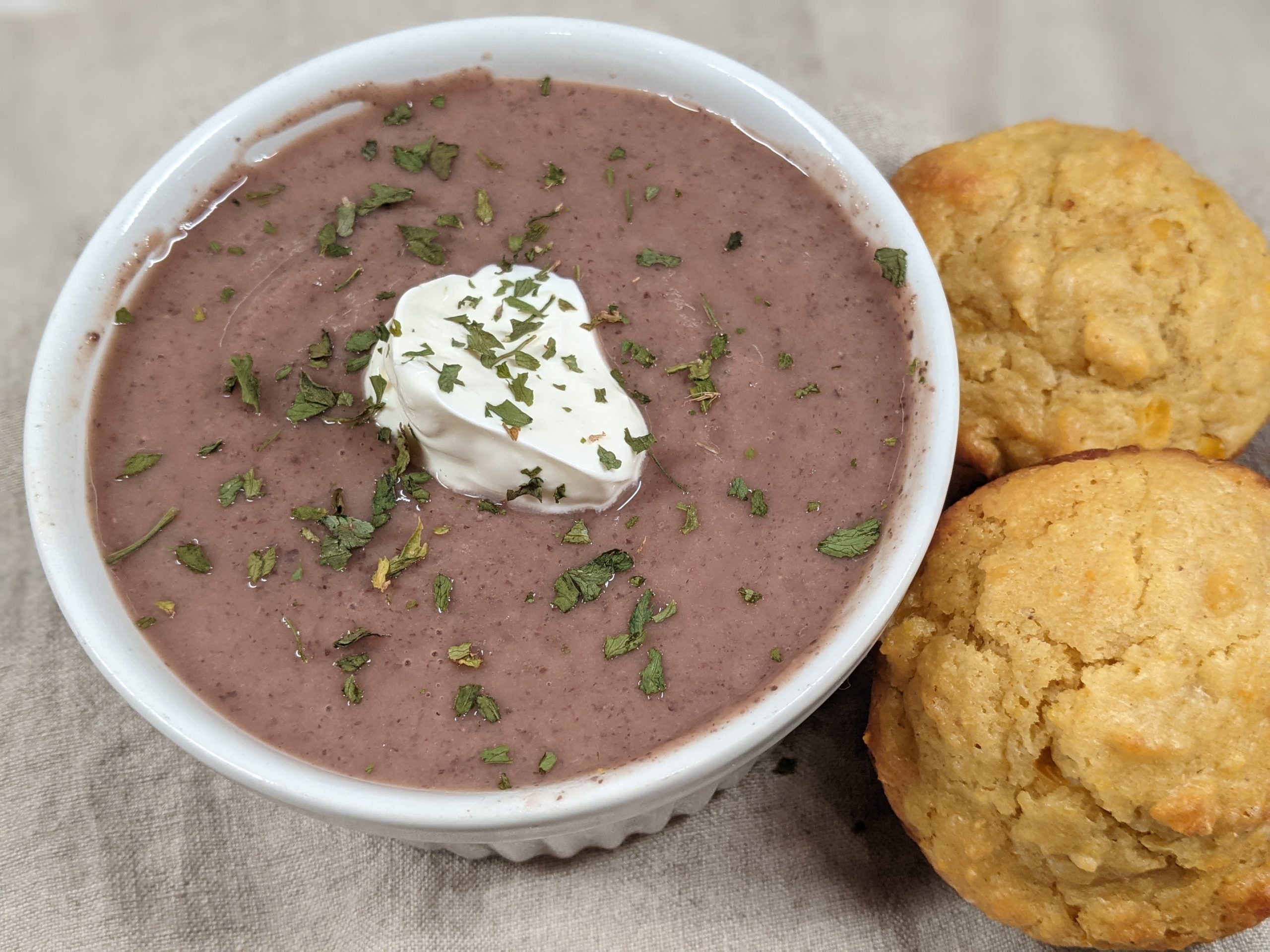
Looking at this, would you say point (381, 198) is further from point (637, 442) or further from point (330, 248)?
point (637, 442)

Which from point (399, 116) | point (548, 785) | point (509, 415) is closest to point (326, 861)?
point (548, 785)

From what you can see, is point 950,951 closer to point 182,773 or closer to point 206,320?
point 182,773

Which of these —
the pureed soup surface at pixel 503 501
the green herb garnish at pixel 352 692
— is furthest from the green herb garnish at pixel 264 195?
the green herb garnish at pixel 352 692

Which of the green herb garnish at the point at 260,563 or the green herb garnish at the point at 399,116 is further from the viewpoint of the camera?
the green herb garnish at the point at 399,116

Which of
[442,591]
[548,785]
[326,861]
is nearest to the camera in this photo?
[548,785]

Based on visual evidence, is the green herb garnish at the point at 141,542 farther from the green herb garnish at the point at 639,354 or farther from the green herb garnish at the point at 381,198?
the green herb garnish at the point at 639,354

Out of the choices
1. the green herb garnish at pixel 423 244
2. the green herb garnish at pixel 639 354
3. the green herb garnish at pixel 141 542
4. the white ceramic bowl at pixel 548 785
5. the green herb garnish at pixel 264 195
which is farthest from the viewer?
the green herb garnish at pixel 264 195

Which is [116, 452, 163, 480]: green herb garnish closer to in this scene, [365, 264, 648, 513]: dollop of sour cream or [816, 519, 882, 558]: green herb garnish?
[365, 264, 648, 513]: dollop of sour cream
